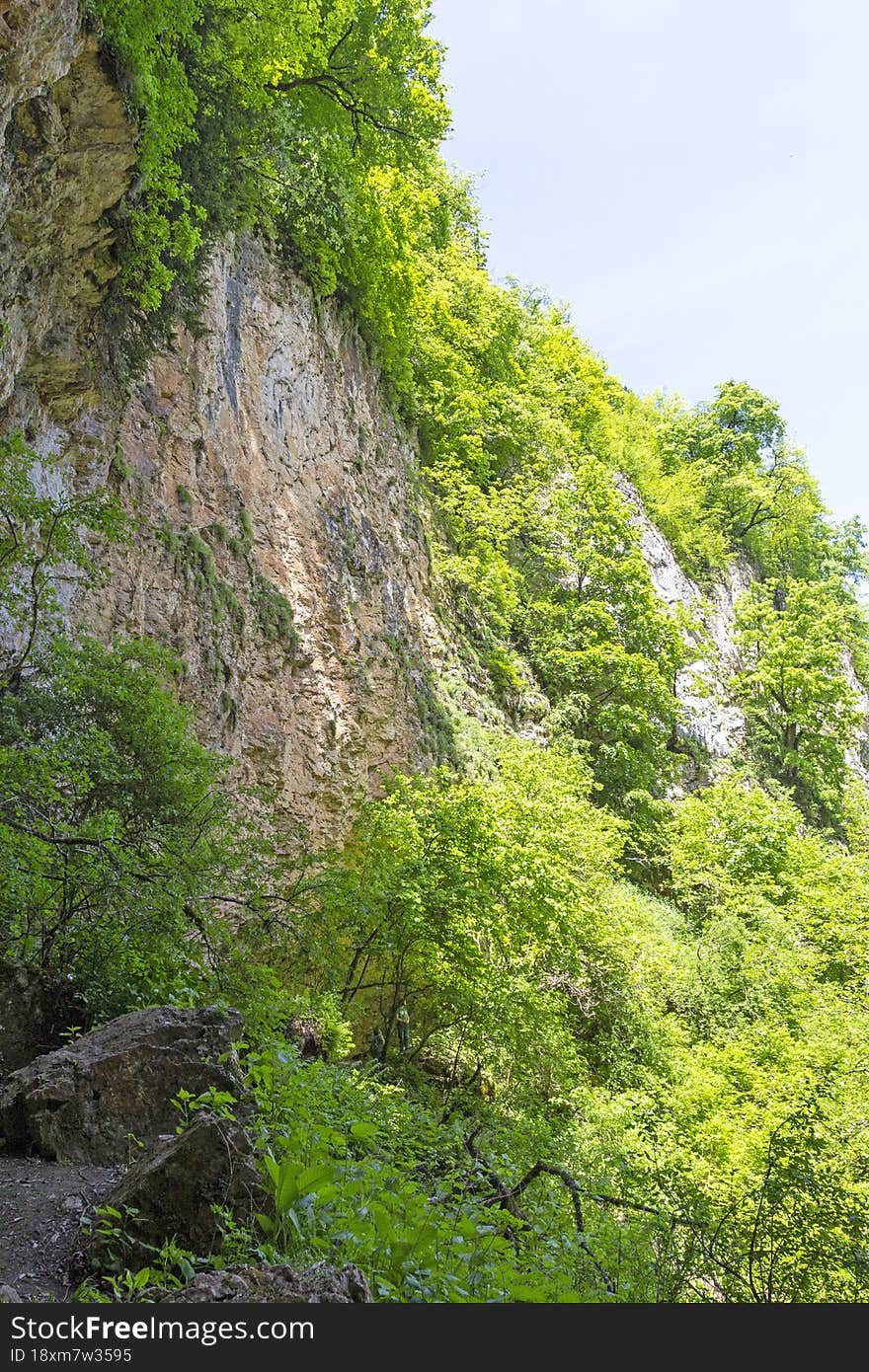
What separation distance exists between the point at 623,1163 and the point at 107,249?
10370 mm

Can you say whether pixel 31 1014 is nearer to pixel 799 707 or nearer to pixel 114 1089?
pixel 114 1089

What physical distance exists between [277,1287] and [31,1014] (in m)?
3.46

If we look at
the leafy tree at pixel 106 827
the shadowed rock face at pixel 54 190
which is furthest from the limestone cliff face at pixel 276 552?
the leafy tree at pixel 106 827

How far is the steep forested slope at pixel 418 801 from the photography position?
18.5 ft

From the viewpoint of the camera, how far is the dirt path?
10.6 feet

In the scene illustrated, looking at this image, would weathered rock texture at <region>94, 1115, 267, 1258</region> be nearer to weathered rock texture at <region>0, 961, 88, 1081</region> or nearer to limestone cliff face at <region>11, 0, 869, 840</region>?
weathered rock texture at <region>0, 961, 88, 1081</region>

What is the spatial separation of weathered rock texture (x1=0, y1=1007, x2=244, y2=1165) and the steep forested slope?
1.37 ft

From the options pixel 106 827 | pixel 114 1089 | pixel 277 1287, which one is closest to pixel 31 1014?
pixel 106 827

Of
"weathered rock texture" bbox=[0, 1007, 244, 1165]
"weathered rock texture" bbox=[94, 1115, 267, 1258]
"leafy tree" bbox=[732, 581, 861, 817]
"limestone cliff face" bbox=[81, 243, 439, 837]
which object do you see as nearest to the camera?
"weathered rock texture" bbox=[94, 1115, 267, 1258]

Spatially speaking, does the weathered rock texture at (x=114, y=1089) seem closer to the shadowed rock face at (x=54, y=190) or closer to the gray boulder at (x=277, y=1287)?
the gray boulder at (x=277, y=1287)

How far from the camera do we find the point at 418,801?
38.8 feet

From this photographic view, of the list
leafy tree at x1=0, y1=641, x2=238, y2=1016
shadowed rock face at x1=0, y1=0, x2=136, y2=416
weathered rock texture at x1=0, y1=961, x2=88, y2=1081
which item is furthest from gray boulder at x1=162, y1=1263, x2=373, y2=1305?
shadowed rock face at x1=0, y1=0, x2=136, y2=416
